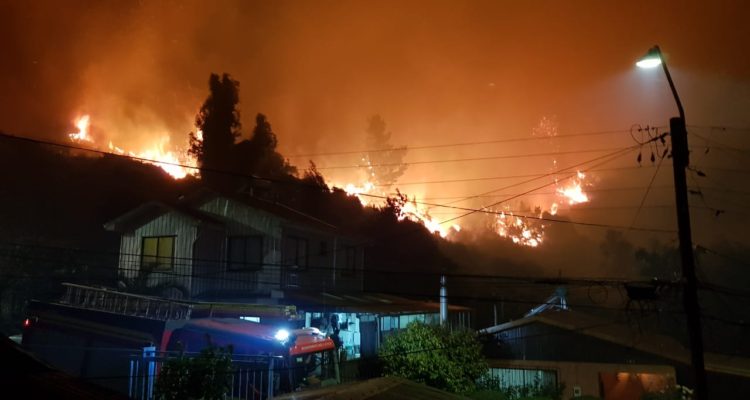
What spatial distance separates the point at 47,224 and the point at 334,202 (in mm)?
23404

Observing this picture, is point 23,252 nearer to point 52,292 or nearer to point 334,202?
point 52,292

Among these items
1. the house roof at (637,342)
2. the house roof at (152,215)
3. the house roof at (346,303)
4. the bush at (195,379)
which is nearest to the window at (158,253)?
the house roof at (152,215)

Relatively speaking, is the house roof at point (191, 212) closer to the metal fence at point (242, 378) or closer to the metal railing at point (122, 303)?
the metal railing at point (122, 303)

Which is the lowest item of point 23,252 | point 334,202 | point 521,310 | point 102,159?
point 521,310

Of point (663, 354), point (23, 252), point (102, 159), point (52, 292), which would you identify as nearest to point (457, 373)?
point (663, 354)

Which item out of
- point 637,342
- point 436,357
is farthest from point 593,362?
point 436,357

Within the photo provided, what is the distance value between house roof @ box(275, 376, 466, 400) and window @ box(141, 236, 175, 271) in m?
16.1

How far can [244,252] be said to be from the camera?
26.7m

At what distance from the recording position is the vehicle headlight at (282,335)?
54.1 feet

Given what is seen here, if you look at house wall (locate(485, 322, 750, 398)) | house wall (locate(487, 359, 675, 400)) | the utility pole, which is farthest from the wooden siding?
the utility pole

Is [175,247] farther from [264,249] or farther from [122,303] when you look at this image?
[122,303]

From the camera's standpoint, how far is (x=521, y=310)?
49094mm

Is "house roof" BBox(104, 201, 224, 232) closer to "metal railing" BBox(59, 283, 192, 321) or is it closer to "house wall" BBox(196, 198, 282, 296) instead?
"house wall" BBox(196, 198, 282, 296)

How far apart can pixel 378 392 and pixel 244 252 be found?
50.5 feet
